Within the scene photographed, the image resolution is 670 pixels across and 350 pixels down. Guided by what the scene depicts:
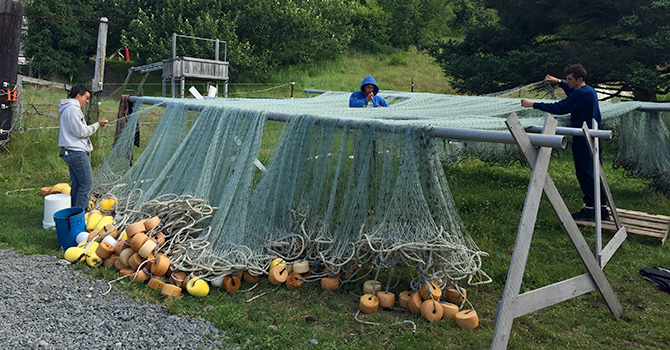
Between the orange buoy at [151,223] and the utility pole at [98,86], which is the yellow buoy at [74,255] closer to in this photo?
the orange buoy at [151,223]

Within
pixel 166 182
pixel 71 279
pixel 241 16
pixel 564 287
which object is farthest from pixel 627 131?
pixel 241 16

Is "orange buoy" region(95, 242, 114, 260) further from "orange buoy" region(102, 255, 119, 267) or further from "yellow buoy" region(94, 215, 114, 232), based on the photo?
"yellow buoy" region(94, 215, 114, 232)

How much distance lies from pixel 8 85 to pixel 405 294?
291 inches

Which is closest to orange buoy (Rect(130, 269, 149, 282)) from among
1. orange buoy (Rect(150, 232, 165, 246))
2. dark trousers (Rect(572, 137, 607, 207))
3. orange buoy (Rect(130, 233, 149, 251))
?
orange buoy (Rect(130, 233, 149, 251))

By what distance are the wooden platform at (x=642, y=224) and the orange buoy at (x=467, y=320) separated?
2.55 m

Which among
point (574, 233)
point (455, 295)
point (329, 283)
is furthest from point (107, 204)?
point (574, 233)

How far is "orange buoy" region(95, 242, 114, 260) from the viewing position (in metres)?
4.70

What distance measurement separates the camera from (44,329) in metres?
3.50

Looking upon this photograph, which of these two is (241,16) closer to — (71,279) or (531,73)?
(531,73)

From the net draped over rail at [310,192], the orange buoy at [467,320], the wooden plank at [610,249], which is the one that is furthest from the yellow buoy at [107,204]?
the wooden plank at [610,249]

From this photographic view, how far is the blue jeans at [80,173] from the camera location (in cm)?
565

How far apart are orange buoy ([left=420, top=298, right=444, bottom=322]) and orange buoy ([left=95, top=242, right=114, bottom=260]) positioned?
2771mm

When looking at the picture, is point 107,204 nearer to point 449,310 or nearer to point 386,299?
point 386,299

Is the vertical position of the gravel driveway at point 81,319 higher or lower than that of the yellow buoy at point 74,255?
lower
